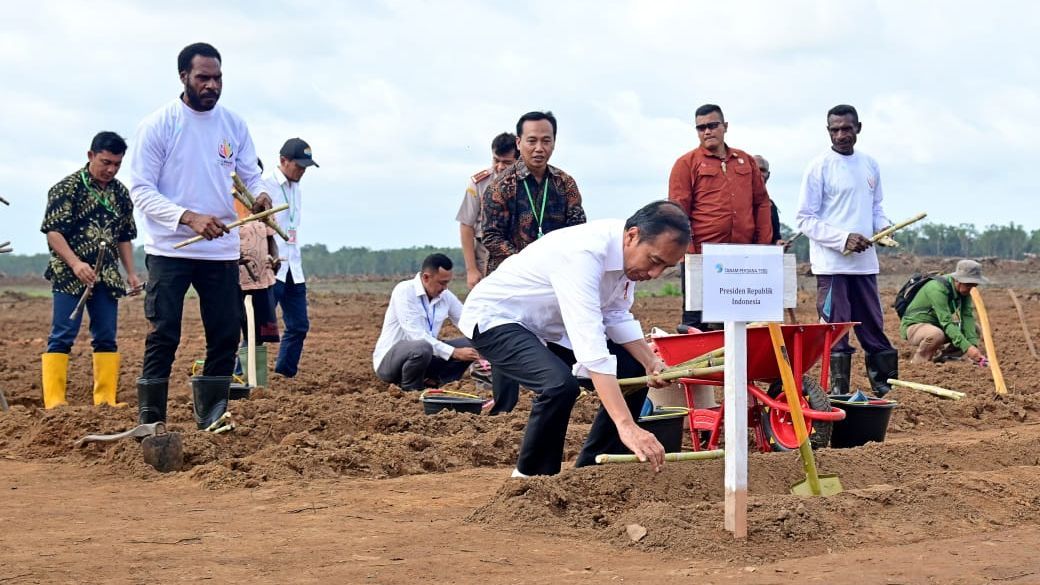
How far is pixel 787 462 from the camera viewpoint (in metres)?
6.31

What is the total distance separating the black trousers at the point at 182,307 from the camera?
6.95 meters

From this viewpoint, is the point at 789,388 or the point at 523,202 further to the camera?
the point at 523,202

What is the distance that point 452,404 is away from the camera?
856 centimetres

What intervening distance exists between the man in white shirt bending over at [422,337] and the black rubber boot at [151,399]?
123 inches

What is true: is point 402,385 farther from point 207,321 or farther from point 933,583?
point 933,583

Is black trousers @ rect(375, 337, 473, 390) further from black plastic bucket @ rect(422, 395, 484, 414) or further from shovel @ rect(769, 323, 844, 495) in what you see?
shovel @ rect(769, 323, 844, 495)

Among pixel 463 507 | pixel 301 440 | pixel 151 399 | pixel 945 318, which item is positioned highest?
pixel 945 318

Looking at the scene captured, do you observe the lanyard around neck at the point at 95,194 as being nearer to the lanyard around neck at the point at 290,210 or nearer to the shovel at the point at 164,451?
the lanyard around neck at the point at 290,210

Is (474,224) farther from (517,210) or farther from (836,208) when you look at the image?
(836,208)

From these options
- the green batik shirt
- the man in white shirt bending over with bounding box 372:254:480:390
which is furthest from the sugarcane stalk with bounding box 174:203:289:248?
the man in white shirt bending over with bounding box 372:254:480:390

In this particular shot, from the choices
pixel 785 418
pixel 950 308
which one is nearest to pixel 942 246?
pixel 950 308

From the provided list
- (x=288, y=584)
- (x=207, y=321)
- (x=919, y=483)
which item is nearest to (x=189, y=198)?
(x=207, y=321)

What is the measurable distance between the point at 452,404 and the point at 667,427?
2.29 metres

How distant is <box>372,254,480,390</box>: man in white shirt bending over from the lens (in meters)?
10.2
